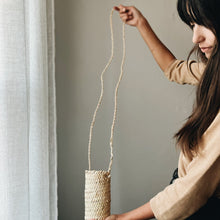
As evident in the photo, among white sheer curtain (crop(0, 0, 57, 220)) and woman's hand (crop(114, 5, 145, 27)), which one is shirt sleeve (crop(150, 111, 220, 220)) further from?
woman's hand (crop(114, 5, 145, 27))

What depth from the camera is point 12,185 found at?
3.06 feet

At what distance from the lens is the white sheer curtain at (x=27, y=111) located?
36.2 inches

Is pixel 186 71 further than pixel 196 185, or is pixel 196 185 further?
pixel 186 71

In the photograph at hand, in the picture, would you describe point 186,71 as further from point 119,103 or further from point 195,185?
point 195,185

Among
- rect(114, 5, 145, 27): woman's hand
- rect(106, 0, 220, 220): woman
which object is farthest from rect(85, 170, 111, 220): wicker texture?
rect(114, 5, 145, 27): woman's hand

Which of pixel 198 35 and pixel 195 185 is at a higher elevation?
pixel 198 35

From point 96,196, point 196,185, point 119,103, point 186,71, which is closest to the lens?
point 196,185

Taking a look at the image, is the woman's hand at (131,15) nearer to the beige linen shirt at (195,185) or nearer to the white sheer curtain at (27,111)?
the white sheer curtain at (27,111)

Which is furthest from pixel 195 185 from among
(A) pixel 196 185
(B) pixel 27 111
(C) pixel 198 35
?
(B) pixel 27 111

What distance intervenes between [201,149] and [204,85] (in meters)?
0.18

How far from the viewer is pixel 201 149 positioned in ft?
2.83

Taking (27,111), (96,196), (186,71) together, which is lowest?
(96,196)

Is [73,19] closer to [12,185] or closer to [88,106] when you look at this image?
[88,106]

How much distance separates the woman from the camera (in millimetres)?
836
